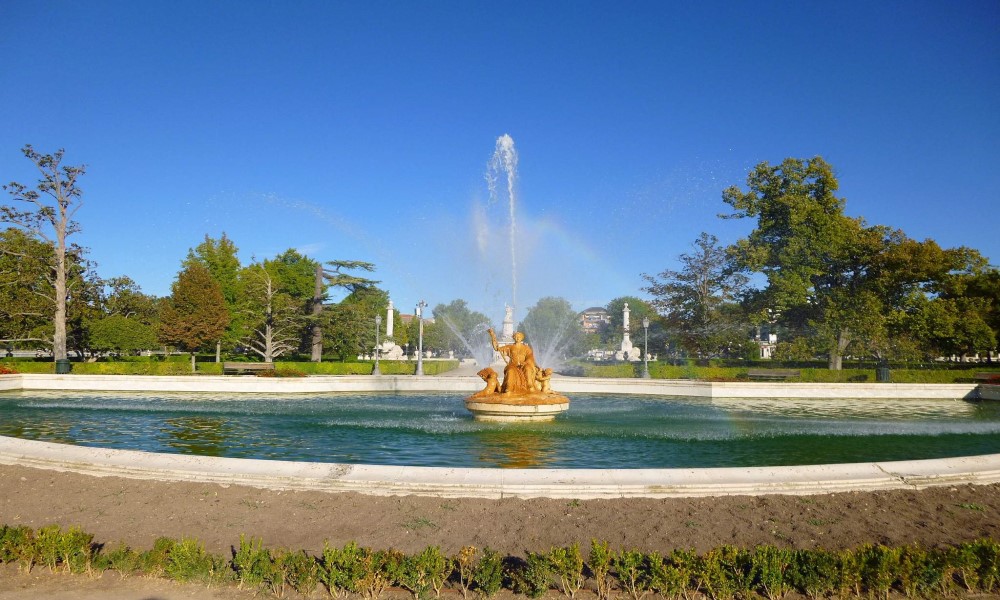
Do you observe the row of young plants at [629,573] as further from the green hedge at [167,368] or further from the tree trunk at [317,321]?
the tree trunk at [317,321]

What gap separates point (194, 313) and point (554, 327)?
5100 cm

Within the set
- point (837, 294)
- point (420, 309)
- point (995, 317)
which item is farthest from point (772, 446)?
point (995, 317)

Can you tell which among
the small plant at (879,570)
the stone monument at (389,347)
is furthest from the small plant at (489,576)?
the stone monument at (389,347)

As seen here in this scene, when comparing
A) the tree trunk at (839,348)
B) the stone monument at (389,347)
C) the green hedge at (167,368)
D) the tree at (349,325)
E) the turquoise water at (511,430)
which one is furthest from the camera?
the stone monument at (389,347)

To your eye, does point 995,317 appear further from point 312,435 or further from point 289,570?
point 289,570

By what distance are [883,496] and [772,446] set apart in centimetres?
625

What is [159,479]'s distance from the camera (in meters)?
9.38

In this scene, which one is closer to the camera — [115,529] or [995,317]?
[115,529]

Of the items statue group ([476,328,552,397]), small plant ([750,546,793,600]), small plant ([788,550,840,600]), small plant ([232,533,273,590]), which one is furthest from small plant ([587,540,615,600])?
statue group ([476,328,552,397])

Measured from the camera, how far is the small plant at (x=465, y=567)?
565 cm

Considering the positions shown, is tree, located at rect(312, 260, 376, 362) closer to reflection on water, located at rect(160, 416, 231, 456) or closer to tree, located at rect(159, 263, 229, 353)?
tree, located at rect(159, 263, 229, 353)

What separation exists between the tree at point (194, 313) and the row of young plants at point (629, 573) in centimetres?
3785

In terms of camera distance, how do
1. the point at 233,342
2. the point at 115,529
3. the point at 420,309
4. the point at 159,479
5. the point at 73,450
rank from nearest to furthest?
the point at 115,529 < the point at 159,479 < the point at 73,450 < the point at 420,309 < the point at 233,342

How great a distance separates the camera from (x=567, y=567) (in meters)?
5.54
